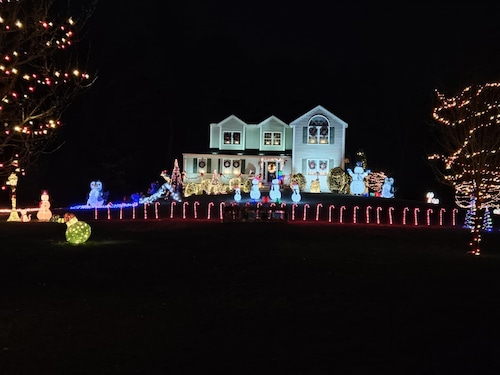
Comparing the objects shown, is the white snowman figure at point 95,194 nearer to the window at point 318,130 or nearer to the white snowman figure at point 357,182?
the white snowman figure at point 357,182

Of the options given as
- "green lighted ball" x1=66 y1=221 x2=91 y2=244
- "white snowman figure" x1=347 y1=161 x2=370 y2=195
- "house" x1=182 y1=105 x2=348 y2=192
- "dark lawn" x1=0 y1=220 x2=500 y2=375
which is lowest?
"dark lawn" x1=0 y1=220 x2=500 y2=375

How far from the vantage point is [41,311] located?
8.45m

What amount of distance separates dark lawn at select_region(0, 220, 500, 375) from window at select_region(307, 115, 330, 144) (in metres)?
25.1

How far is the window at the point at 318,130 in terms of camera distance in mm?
40812

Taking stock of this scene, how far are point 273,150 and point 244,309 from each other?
34.1m

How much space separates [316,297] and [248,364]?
346 cm

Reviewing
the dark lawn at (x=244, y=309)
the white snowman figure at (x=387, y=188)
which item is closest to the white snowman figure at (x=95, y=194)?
the dark lawn at (x=244, y=309)

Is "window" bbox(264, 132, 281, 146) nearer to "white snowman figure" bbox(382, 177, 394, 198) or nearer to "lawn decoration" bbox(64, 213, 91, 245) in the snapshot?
"white snowman figure" bbox(382, 177, 394, 198)

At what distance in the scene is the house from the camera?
134ft

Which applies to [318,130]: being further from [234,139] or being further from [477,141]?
[477,141]

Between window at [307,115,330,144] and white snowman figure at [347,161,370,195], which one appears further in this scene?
window at [307,115,330,144]

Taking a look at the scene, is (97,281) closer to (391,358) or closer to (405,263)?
(391,358)

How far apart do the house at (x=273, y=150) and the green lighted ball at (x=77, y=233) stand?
952 inches

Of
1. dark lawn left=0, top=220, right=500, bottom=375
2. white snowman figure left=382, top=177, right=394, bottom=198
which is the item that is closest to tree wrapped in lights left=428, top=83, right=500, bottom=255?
dark lawn left=0, top=220, right=500, bottom=375
